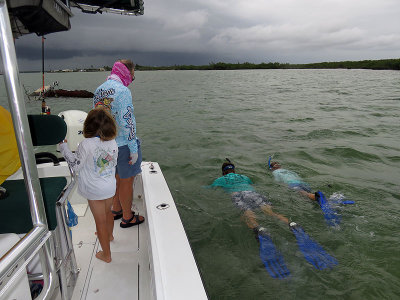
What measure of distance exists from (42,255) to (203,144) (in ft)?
27.4

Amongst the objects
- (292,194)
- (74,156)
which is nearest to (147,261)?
(74,156)

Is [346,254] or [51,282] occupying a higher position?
[51,282]

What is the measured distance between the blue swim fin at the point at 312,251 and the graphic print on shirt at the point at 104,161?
2.76 metres

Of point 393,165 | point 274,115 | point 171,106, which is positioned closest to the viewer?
point 393,165

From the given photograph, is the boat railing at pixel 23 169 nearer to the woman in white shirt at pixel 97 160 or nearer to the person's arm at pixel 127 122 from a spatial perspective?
the woman in white shirt at pixel 97 160

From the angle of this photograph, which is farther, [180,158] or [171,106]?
[171,106]

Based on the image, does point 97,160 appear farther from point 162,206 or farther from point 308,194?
point 308,194

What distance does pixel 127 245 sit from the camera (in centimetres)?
271

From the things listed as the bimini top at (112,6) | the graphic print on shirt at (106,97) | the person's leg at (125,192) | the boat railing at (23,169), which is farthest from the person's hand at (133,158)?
the bimini top at (112,6)

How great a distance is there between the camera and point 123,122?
2.53 meters

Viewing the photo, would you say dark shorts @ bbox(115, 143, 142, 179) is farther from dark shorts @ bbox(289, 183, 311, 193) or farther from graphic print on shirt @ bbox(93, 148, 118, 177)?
dark shorts @ bbox(289, 183, 311, 193)

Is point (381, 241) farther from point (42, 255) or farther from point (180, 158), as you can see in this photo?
point (180, 158)

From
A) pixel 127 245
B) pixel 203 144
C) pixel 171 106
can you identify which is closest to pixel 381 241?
pixel 127 245

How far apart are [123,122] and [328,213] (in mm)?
3672
